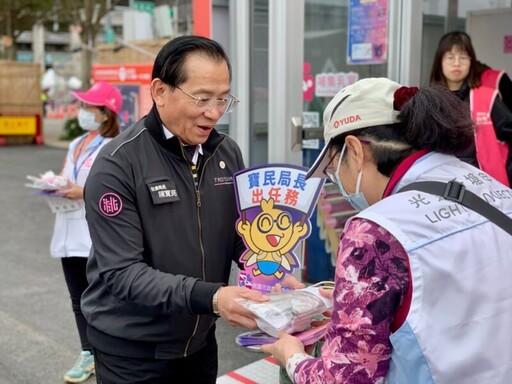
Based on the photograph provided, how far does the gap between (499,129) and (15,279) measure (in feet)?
13.4

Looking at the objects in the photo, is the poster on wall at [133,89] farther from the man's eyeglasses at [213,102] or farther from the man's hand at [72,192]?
the man's eyeglasses at [213,102]

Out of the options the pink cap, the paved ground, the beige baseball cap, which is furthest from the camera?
the paved ground

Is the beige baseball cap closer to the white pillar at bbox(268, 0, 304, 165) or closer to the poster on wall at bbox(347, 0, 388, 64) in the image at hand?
the white pillar at bbox(268, 0, 304, 165)

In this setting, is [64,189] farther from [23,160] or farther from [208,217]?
[23,160]

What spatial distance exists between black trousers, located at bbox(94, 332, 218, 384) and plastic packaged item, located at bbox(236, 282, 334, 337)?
0.46 m

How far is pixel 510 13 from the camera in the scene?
5348mm

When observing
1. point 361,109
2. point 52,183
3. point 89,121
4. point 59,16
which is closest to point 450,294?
point 361,109

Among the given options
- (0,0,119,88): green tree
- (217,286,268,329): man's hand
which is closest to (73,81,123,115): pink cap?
(217,286,268,329): man's hand

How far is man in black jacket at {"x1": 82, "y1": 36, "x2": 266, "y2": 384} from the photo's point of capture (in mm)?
1830

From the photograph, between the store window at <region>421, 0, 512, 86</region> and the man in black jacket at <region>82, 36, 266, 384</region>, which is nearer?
the man in black jacket at <region>82, 36, 266, 384</region>

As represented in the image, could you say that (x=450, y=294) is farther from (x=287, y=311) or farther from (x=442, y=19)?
(x=442, y=19)

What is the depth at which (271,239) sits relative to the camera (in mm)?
2023

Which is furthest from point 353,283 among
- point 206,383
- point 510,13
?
point 510,13

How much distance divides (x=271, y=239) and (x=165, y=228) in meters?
0.33
